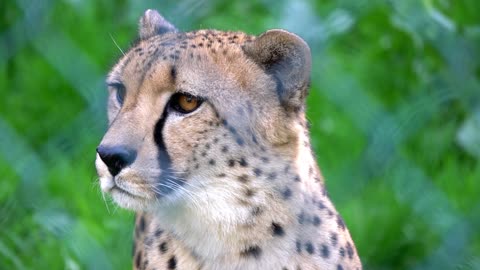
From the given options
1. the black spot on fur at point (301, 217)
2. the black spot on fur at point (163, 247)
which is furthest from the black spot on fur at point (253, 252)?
the black spot on fur at point (163, 247)

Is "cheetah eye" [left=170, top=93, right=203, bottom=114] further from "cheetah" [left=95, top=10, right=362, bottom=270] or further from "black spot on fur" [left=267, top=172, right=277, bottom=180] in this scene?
"black spot on fur" [left=267, top=172, right=277, bottom=180]

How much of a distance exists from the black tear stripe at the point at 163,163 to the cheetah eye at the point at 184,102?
3cm

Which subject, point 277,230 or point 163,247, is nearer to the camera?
point 277,230

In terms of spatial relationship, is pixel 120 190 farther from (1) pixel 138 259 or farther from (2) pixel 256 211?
(1) pixel 138 259

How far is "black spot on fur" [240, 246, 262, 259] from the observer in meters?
2.26

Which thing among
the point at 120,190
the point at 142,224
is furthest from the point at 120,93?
the point at 142,224

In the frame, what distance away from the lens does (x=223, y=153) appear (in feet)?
7.32

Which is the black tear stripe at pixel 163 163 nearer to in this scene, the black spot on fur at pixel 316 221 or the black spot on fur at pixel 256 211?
the black spot on fur at pixel 256 211

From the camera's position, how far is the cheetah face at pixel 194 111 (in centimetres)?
214

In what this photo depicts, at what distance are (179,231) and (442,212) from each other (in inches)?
26.5

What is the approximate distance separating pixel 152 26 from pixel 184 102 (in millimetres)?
379

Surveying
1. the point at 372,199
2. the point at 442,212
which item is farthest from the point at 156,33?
the point at 372,199

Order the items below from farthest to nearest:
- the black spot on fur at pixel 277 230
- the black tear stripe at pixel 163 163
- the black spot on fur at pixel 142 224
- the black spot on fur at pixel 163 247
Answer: the black spot on fur at pixel 142 224
the black spot on fur at pixel 163 247
the black spot on fur at pixel 277 230
the black tear stripe at pixel 163 163

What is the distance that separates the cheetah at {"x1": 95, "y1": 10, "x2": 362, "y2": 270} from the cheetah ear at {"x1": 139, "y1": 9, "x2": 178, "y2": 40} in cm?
15
